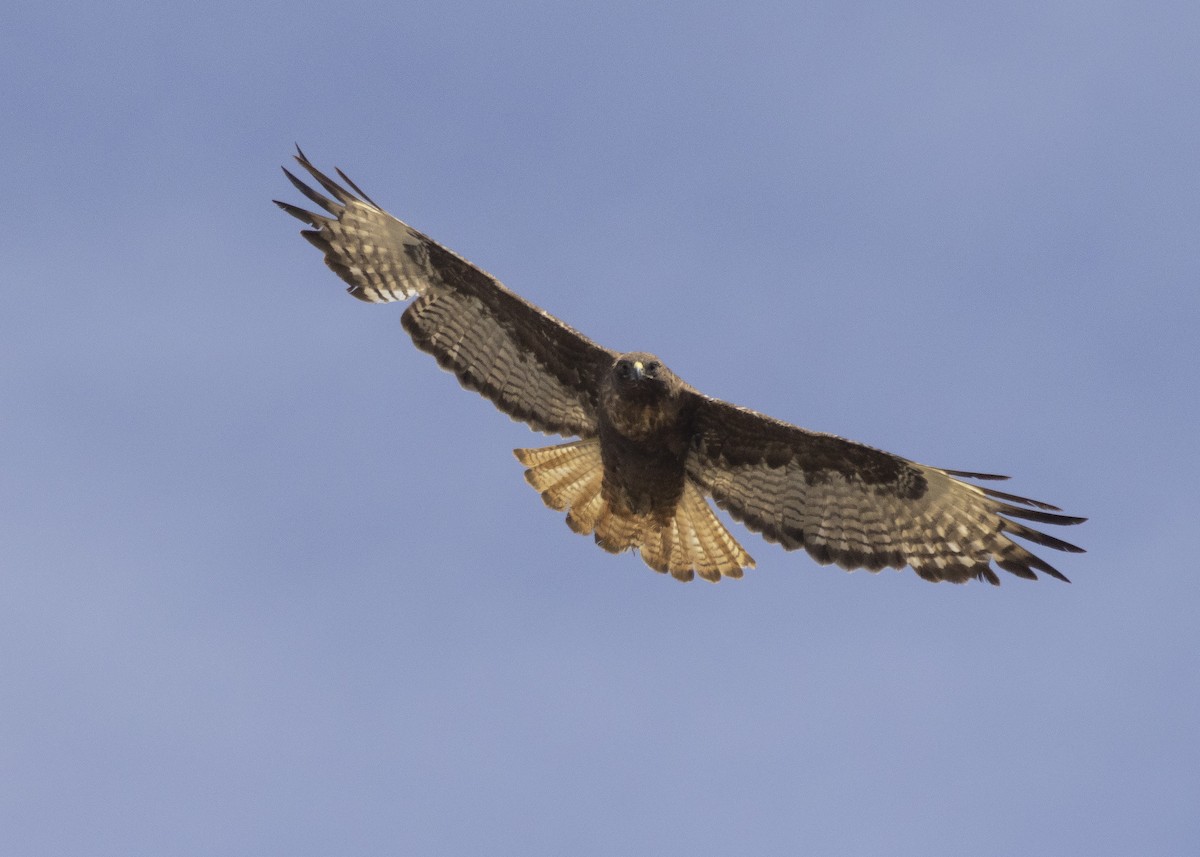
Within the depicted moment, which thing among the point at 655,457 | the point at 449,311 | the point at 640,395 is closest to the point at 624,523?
the point at 655,457

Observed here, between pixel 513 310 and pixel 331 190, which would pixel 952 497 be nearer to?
pixel 513 310

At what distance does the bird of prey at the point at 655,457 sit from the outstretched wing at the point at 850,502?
10mm

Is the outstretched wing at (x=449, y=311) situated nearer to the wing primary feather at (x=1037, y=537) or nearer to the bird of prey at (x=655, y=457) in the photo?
the bird of prey at (x=655, y=457)

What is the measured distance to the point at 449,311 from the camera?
13.6m

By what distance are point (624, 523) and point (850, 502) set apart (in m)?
1.72

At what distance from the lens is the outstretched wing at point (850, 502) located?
12695mm

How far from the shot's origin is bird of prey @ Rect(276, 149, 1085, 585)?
12680mm

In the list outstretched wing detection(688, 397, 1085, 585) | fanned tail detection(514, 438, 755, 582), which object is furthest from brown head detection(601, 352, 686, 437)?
fanned tail detection(514, 438, 755, 582)

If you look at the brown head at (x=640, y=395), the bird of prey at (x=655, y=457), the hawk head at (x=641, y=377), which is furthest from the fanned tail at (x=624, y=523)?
the hawk head at (x=641, y=377)

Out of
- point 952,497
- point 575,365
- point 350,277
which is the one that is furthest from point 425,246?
point 952,497

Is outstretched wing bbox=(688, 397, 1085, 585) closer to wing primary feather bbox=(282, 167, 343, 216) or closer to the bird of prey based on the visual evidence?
the bird of prey

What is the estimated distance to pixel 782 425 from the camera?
42.0 feet

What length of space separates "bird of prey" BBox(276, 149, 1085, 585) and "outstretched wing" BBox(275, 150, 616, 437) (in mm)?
11

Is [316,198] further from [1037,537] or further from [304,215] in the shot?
[1037,537]
